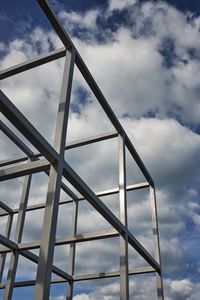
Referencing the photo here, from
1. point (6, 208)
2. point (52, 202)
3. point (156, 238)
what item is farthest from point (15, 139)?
point (52, 202)

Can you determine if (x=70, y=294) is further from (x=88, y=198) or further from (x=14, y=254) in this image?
(x=88, y=198)

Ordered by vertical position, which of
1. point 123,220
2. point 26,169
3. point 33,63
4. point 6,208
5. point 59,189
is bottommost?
point 59,189

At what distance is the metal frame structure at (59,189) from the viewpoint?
5441 mm

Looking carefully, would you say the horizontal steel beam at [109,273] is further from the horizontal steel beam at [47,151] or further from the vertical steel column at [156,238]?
the horizontal steel beam at [47,151]

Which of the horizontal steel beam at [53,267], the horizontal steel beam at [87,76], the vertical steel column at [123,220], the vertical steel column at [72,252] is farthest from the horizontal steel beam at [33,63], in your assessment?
the vertical steel column at [72,252]

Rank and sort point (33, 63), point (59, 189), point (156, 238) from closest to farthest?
1. point (59, 189)
2. point (33, 63)
3. point (156, 238)

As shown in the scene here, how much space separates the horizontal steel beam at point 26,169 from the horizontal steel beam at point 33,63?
3120mm

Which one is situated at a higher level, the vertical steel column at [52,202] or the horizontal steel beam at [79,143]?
the horizontal steel beam at [79,143]

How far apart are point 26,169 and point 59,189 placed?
69cm

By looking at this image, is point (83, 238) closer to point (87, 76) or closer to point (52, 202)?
point (52, 202)

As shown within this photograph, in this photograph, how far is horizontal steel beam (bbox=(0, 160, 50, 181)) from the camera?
5.94 metres

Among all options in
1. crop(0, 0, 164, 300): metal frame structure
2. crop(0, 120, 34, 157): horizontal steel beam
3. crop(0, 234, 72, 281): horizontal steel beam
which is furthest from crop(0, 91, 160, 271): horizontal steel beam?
crop(0, 120, 34, 157): horizontal steel beam

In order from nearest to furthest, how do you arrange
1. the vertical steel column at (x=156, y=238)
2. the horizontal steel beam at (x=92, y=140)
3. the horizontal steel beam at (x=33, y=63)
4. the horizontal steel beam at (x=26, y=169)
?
the horizontal steel beam at (x=26, y=169) < the horizontal steel beam at (x=33, y=63) < the horizontal steel beam at (x=92, y=140) < the vertical steel column at (x=156, y=238)

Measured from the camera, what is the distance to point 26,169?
233 inches
